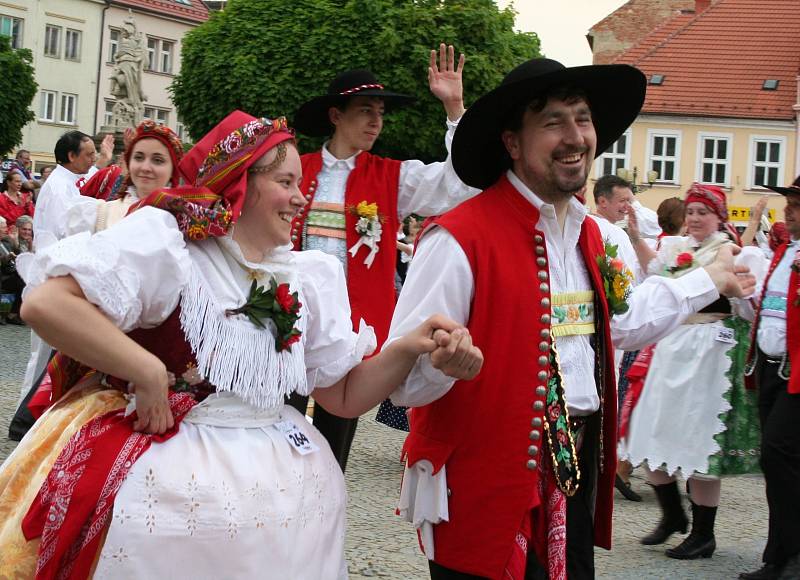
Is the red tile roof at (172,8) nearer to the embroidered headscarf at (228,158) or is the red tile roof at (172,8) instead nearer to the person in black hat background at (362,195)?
the person in black hat background at (362,195)

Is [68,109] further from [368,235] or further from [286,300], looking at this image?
[286,300]

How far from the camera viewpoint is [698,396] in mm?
6863

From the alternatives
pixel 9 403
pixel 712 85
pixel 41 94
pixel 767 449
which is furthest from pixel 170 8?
pixel 767 449

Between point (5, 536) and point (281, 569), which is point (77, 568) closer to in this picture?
point (5, 536)

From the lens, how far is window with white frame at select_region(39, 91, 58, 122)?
50156mm

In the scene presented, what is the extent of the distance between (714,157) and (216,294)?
4076 centimetres

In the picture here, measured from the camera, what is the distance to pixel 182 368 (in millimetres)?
2973

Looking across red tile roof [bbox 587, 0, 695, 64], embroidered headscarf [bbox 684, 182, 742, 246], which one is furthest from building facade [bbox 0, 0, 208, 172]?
embroidered headscarf [bbox 684, 182, 742, 246]

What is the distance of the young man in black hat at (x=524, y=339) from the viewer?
10.6 ft

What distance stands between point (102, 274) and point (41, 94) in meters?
50.0

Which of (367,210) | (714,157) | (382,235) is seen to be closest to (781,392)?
(382,235)

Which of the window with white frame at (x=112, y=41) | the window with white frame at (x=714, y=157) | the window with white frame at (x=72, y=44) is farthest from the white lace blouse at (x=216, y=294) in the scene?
the window with white frame at (x=112, y=41)

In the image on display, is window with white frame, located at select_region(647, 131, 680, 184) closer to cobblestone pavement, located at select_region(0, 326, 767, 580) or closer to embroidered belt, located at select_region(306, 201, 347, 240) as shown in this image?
cobblestone pavement, located at select_region(0, 326, 767, 580)

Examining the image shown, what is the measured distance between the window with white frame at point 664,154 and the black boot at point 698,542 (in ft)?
122
